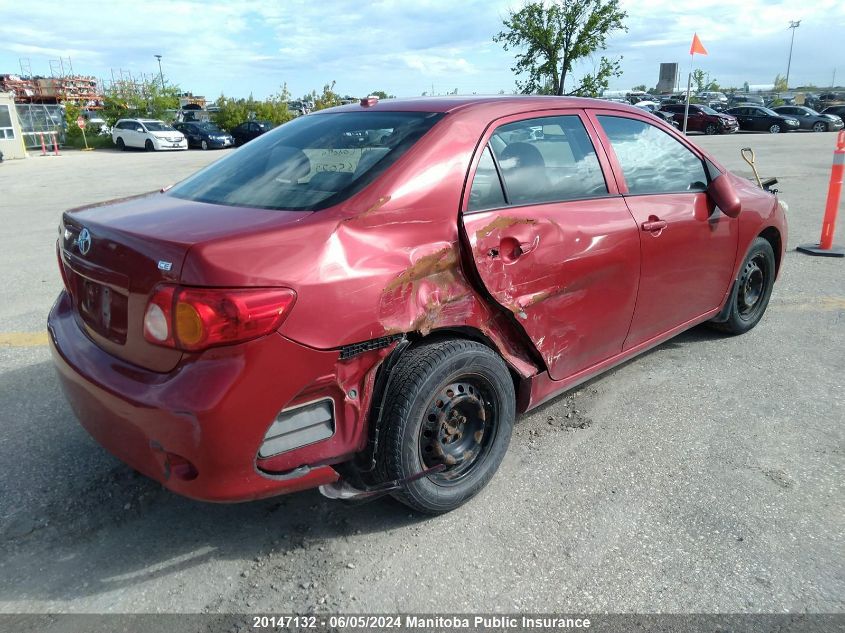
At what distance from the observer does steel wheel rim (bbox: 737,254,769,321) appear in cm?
457

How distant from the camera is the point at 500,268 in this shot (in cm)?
271

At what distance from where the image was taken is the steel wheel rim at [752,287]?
4574 mm

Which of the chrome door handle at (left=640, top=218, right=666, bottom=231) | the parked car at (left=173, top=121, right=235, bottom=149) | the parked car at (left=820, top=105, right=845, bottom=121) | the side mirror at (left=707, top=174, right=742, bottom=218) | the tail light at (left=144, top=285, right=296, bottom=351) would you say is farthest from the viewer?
the parked car at (left=820, top=105, right=845, bottom=121)

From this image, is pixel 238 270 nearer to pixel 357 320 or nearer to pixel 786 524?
pixel 357 320

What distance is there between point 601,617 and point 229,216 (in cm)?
197

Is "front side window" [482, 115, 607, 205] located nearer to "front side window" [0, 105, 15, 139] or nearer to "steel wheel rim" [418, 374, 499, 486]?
"steel wheel rim" [418, 374, 499, 486]

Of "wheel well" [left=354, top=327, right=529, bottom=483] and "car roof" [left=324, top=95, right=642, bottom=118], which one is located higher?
"car roof" [left=324, top=95, right=642, bottom=118]

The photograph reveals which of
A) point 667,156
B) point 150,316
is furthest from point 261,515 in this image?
point 667,156

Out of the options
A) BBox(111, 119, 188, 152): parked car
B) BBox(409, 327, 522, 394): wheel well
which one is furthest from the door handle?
BBox(111, 119, 188, 152): parked car

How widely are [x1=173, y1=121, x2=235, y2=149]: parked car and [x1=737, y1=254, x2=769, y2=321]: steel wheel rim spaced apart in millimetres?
31763

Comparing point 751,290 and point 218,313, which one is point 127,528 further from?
point 751,290

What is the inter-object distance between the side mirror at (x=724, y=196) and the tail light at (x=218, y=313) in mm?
2833

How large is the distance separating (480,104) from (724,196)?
1757mm

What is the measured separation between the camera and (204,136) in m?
32.5
